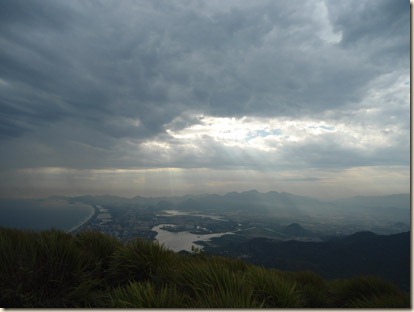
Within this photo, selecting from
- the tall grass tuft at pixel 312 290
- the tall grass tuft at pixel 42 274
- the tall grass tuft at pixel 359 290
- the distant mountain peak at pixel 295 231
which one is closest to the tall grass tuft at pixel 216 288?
the tall grass tuft at pixel 42 274

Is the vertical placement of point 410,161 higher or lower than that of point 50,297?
higher

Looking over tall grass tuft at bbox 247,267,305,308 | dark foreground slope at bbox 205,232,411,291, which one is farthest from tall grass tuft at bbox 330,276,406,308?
dark foreground slope at bbox 205,232,411,291

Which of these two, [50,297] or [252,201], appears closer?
[50,297]

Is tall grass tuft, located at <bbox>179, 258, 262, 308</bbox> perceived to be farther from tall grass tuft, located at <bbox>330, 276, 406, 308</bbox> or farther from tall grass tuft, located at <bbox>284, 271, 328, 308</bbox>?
tall grass tuft, located at <bbox>330, 276, 406, 308</bbox>

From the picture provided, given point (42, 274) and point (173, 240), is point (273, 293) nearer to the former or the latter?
point (42, 274)

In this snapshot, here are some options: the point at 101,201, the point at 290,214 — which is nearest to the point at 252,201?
the point at 290,214

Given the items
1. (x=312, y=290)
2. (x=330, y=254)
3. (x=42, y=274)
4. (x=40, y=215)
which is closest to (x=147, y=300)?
(x=42, y=274)

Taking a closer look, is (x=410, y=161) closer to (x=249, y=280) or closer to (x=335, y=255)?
(x=249, y=280)

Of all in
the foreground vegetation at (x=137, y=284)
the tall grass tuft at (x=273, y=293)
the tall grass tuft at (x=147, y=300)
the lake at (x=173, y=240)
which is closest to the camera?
the tall grass tuft at (x=147, y=300)

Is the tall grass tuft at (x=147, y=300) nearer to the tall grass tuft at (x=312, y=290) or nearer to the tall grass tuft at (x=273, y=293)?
the tall grass tuft at (x=273, y=293)
